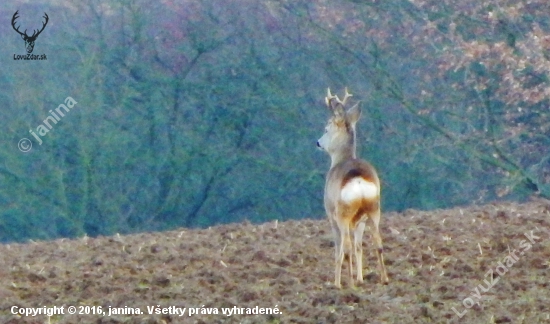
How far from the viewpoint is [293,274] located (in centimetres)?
946

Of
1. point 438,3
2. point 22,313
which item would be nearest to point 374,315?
point 22,313

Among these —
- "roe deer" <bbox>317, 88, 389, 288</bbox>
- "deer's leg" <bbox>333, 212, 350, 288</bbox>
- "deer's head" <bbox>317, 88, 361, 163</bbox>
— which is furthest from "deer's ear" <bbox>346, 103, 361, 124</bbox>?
"deer's leg" <bbox>333, 212, 350, 288</bbox>

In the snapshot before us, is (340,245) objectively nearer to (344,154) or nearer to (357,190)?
(357,190)

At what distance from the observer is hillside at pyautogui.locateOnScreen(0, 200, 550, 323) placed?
24.8ft

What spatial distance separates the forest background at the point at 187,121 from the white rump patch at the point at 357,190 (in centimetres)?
1447

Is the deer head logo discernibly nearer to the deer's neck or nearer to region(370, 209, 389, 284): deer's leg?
the deer's neck

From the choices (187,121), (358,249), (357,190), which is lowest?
(358,249)

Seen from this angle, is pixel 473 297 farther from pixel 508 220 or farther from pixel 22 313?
pixel 508 220

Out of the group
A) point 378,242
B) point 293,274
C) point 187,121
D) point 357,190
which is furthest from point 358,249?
point 187,121

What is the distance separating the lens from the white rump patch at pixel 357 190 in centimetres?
848

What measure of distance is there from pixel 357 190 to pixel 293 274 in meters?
1.35

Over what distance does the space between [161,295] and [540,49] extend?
384 inches

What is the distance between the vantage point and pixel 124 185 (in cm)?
2672

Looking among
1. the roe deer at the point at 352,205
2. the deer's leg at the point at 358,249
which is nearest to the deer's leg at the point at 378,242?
the roe deer at the point at 352,205
